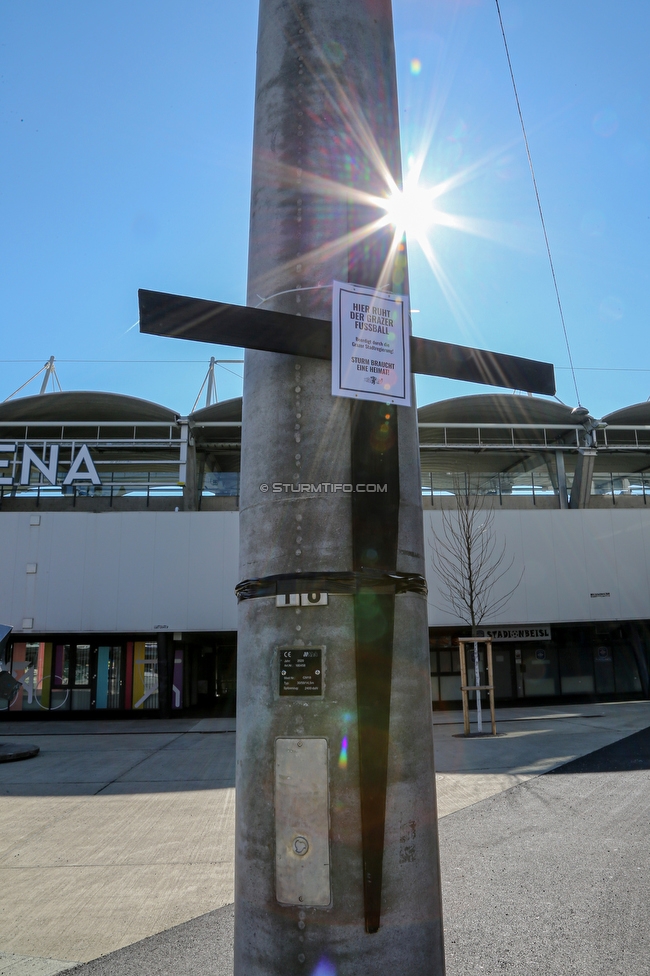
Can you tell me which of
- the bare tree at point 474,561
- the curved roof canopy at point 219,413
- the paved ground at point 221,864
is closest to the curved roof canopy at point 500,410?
the bare tree at point 474,561

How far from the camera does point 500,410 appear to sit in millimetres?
25016

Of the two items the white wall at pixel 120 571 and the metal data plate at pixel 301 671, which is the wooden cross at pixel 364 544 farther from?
the white wall at pixel 120 571

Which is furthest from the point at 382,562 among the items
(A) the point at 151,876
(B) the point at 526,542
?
(B) the point at 526,542

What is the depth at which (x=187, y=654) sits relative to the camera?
22688 mm

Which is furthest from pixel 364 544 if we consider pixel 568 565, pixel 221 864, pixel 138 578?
pixel 568 565

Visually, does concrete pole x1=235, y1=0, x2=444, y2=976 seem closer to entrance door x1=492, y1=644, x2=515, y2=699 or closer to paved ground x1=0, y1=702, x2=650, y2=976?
paved ground x1=0, y1=702, x2=650, y2=976

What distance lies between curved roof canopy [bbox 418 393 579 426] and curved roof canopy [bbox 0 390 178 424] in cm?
869

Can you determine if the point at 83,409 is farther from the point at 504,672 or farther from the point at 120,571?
the point at 504,672

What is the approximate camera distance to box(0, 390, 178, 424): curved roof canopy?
2314 cm

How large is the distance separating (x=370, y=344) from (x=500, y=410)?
2293 cm

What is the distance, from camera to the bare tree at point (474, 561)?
2128cm

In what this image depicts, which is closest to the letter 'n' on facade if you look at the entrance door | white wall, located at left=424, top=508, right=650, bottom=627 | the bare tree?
white wall, located at left=424, top=508, right=650, bottom=627

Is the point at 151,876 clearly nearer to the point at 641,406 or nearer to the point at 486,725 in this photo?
the point at 486,725

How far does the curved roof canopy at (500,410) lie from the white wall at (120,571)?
8.33 meters
